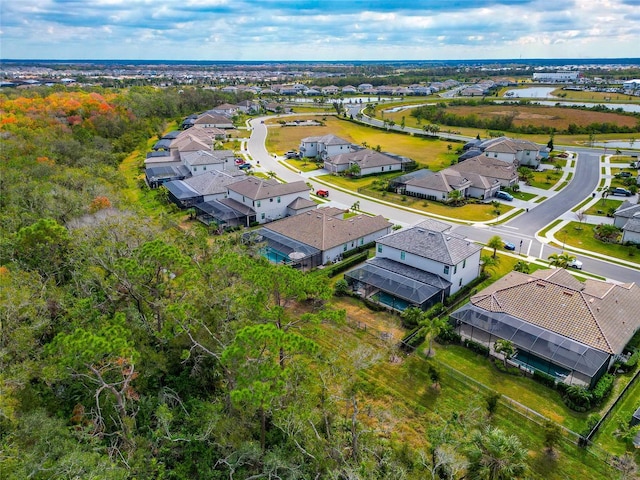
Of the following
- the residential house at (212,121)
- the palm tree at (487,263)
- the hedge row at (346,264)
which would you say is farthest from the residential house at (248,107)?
the palm tree at (487,263)

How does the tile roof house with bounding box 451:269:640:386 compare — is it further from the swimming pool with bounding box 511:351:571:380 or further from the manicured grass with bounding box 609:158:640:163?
the manicured grass with bounding box 609:158:640:163

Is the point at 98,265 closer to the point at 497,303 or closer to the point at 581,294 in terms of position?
the point at 497,303

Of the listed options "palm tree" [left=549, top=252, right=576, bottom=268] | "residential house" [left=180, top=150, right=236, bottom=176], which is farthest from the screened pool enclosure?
"residential house" [left=180, top=150, right=236, bottom=176]

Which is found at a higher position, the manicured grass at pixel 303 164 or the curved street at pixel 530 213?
the curved street at pixel 530 213

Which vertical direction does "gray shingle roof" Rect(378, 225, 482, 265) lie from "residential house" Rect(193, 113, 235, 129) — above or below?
above

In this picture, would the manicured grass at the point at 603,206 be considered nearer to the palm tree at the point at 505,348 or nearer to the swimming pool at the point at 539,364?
the swimming pool at the point at 539,364

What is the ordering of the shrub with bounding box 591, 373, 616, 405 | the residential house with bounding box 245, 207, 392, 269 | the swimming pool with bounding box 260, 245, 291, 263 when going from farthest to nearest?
the residential house with bounding box 245, 207, 392, 269 → the swimming pool with bounding box 260, 245, 291, 263 → the shrub with bounding box 591, 373, 616, 405

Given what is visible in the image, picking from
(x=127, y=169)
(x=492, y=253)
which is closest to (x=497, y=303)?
(x=492, y=253)
